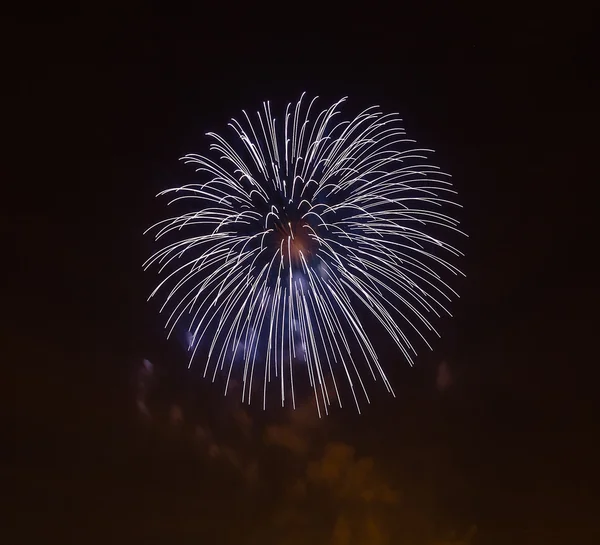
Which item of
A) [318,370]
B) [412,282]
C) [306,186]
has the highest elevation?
[306,186]

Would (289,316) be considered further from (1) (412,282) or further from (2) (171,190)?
(2) (171,190)

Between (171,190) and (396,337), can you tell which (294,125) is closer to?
(171,190)

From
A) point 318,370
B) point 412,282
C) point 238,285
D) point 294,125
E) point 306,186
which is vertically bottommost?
point 318,370

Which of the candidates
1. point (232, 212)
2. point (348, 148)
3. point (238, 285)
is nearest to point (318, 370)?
point (238, 285)

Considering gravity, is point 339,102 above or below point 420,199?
above

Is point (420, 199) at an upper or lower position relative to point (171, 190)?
upper

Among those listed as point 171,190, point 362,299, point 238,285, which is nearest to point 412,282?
point 362,299

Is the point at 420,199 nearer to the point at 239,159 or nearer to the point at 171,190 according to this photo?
the point at 239,159

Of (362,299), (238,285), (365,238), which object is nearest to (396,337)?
(362,299)
